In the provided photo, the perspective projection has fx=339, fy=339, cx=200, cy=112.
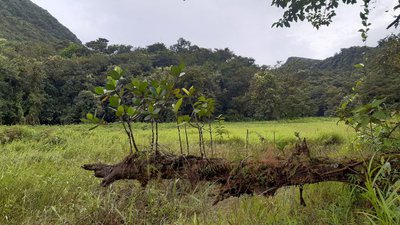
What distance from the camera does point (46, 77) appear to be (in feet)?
120

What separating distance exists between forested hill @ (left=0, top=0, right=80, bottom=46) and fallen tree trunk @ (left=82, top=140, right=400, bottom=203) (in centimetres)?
6145

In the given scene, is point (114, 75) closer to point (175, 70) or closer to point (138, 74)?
point (175, 70)

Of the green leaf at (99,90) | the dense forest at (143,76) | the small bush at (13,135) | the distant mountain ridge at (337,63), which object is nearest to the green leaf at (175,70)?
the green leaf at (99,90)

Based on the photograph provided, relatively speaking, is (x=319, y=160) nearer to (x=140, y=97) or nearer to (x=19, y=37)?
(x=140, y=97)

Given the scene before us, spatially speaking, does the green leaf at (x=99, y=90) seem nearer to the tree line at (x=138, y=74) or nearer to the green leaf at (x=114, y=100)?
the green leaf at (x=114, y=100)

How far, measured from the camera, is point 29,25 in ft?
218

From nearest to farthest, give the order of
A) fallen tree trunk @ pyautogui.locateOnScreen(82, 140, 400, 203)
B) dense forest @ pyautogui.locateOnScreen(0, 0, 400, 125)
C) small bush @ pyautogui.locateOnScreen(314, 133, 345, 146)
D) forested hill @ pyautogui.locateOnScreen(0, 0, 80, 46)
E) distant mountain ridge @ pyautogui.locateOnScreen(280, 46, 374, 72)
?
fallen tree trunk @ pyautogui.locateOnScreen(82, 140, 400, 203), small bush @ pyautogui.locateOnScreen(314, 133, 345, 146), dense forest @ pyautogui.locateOnScreen(0, 0, 400, 125), distant mountain ridge @ pyautogui.locateOnScreen(280, 46, 374, 72), forested hill @ pyautogui.locateOnScreen(0, 0, 80, 46)

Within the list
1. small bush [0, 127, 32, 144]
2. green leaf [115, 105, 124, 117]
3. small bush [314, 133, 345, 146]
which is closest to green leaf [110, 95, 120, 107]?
green leaf [115, 105, 124, 117]

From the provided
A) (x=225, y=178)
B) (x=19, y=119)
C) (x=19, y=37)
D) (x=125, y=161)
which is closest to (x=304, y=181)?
(x=225, y=178)

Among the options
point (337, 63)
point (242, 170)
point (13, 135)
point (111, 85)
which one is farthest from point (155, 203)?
point (337, 63)

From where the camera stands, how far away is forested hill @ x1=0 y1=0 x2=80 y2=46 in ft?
198

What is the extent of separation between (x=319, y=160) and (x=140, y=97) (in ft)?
3.70

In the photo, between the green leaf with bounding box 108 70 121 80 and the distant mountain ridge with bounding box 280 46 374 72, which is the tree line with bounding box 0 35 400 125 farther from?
the green leaf with bounding box 108 70 121 80

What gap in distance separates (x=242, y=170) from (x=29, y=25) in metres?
74.9
